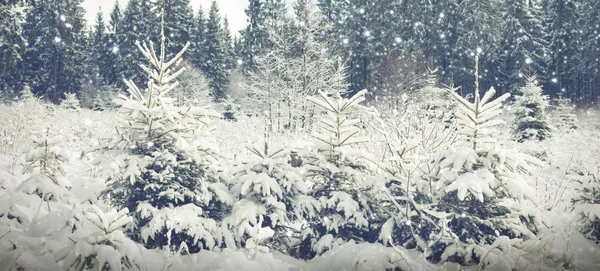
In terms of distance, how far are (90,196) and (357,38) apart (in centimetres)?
2987

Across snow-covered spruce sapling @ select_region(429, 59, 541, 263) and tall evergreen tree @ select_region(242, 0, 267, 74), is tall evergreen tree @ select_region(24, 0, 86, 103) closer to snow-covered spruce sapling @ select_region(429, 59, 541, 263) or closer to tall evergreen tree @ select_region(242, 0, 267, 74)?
tall evergreen tree @ select_region(242, 0, 267, 74)

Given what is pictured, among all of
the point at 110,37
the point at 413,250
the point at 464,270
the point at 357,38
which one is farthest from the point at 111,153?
the point at 110,37

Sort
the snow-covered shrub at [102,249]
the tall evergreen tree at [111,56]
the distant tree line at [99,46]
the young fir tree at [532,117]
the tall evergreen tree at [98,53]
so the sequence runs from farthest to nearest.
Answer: the tall evergreen tree at [98,53]
the tall evergreen tree at [111,56]
the distant tree line at [99,46]
the young fir tree at [532,117]
the snow-covered shrub at [102,249]

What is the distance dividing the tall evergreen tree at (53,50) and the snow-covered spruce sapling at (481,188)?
122 ft

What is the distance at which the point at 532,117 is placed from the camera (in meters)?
15.2

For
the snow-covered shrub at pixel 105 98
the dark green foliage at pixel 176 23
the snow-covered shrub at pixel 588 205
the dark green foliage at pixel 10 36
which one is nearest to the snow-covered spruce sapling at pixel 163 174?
the snow-covered shrub at pixel 588 205

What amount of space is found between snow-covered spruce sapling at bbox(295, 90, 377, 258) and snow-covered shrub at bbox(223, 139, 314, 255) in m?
0.18

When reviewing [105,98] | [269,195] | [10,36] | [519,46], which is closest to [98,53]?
[105,98]

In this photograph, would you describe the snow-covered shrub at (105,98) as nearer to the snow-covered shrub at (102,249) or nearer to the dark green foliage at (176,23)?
the dark green foliage at (176,23)

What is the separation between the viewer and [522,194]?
3814 mm

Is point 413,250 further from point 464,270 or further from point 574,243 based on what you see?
point 574,243

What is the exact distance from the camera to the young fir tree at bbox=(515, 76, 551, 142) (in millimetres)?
15062

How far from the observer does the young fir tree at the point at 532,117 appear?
593 inches

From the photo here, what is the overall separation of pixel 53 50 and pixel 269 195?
123 ft
